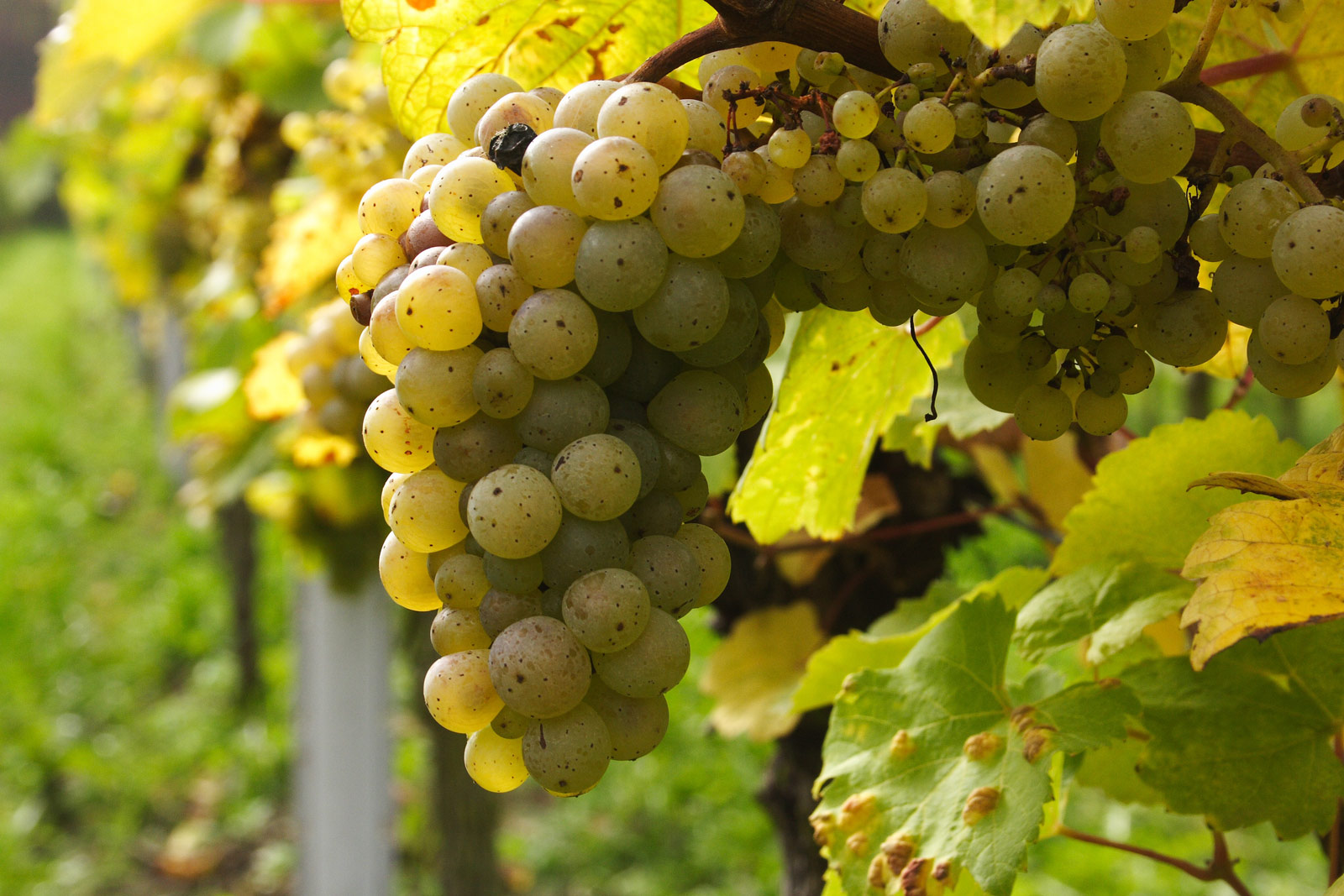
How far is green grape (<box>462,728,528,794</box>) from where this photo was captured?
Answer: 13.8 inches

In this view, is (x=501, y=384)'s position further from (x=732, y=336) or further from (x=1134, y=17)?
(x=1134, y=17)

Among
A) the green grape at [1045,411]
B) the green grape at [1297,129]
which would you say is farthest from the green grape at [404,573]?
the green grape at [1297,129]

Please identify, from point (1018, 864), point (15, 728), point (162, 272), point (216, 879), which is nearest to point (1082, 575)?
point (1018, 864)

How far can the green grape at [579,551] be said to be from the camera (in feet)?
1.07

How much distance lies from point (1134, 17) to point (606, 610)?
24cm

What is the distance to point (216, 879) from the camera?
284 centimetres

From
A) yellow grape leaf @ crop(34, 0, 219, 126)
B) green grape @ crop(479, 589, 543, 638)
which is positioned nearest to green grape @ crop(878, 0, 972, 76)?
green grape @ crop(479, 589, 543, 638)

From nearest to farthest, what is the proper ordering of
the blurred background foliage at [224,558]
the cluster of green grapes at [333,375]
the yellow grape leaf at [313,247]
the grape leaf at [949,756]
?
the grape leaf at [949,756], the cluster of green grapes at [333,375], the yellow grape leaf at [313,247], the blurred background foliage at [224,558]

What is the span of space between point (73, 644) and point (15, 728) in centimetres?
55

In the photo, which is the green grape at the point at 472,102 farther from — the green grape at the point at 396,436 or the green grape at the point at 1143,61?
the green grape at the point at 1143,61

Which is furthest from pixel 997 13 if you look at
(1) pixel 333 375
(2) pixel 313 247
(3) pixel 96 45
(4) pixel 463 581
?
(3) pixel 96 45

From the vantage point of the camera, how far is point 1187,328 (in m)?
0.35

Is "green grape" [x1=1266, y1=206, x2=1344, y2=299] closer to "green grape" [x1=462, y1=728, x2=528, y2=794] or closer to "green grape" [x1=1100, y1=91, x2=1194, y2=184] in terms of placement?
"green grape" [x1=1100, y1=91, x2=1194, y2=184]

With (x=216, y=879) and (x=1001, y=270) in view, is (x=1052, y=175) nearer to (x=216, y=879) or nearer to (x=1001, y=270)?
(x=1001, y=270)
